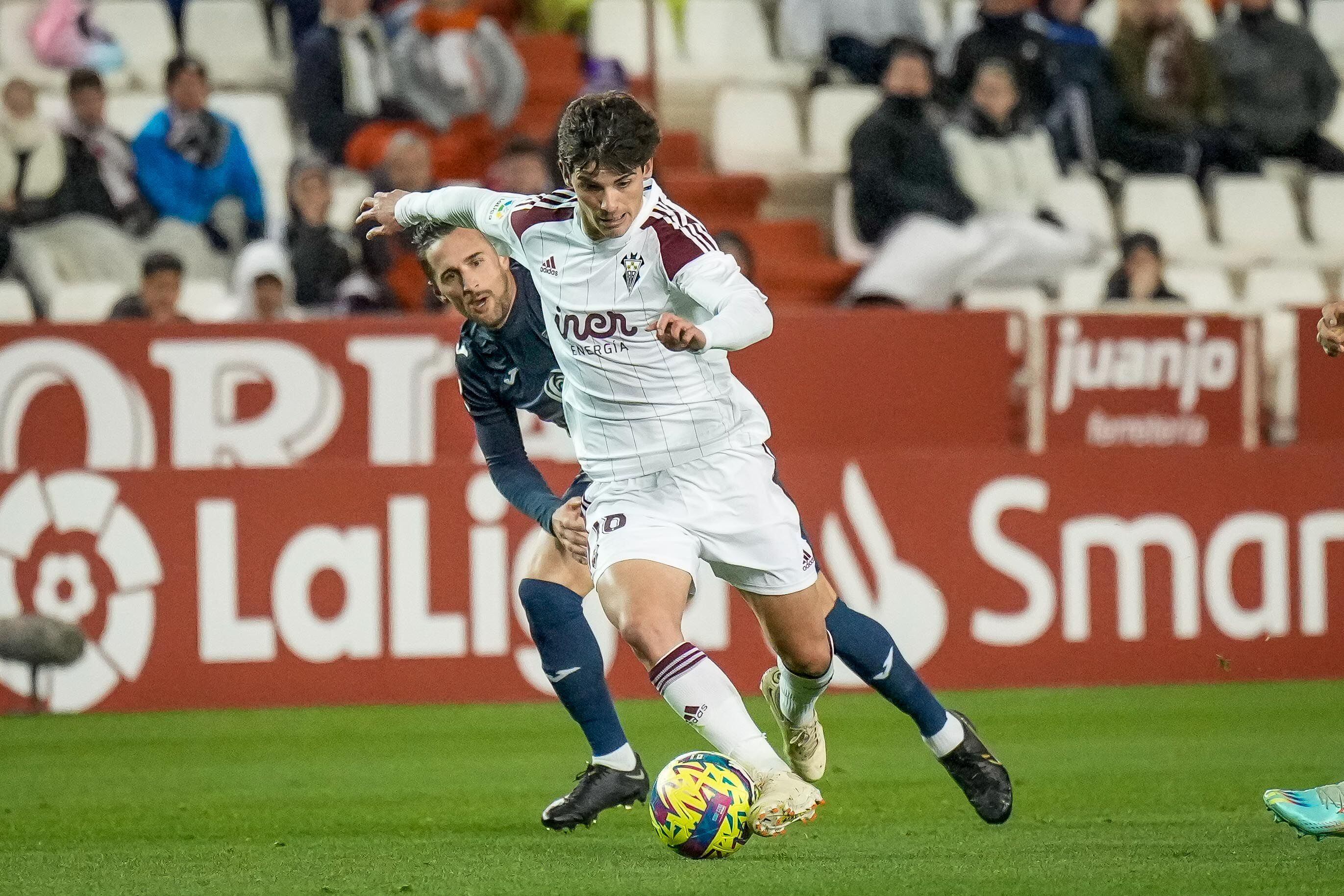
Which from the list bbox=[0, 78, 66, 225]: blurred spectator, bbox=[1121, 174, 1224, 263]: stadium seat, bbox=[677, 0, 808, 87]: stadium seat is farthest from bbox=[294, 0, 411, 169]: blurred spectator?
bbox=[1121, 174, 1224, 263]: stadium seat

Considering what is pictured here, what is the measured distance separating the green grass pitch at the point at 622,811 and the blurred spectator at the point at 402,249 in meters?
3.09

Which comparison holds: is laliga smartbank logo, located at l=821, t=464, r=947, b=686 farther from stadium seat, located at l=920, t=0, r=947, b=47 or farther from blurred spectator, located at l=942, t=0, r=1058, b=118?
stadium seat, located at l=920, t=0, r=947, b=47

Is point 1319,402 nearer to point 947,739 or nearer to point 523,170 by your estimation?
point 523,170

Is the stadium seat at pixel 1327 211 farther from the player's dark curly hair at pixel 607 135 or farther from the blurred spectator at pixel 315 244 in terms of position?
the player's dark curly hair at pixel 607 135

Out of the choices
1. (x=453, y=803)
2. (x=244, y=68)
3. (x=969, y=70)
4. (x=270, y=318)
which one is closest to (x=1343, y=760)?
(x=453, y=803)

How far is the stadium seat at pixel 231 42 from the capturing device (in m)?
13.8

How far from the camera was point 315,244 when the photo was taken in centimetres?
1188

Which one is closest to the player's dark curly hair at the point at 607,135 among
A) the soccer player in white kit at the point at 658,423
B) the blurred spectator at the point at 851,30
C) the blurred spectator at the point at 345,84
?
the soccer player in white kit at the point at 658,423

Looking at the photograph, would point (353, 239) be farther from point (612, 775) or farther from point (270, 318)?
point (612, 775)

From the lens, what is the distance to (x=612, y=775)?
248 inches

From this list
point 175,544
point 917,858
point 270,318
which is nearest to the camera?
point 917,858

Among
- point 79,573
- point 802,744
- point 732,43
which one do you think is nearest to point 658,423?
point 802,744

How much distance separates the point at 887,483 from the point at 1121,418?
6.34ft

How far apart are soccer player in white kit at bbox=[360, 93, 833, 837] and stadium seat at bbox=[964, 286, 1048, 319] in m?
6.66
